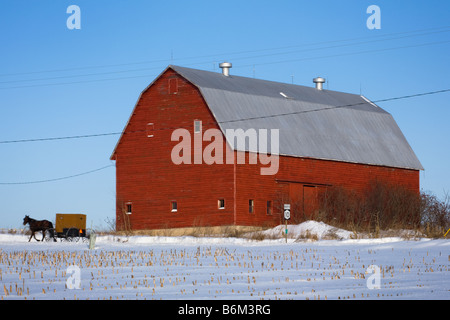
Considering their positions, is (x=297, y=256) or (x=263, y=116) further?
(x=263, y=116)

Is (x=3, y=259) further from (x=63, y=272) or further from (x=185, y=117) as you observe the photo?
(x=185, y=117)

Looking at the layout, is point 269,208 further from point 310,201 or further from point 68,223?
point 68,223

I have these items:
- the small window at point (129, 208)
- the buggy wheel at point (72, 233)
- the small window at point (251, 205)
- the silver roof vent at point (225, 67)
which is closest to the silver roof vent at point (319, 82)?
the silver roof vent at point (225, 67)

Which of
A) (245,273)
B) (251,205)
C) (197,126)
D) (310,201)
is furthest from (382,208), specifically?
(245,273)

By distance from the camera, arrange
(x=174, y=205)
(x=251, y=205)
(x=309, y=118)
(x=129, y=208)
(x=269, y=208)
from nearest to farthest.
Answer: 1. (x=251, y=205)
2. (x=269, y=208)
3. (x=174, y=205)
4. (x=129, y=208)
5. (x=309, y=118)

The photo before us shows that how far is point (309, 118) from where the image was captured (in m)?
49.4

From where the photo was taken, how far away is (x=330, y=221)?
4594 centimetres

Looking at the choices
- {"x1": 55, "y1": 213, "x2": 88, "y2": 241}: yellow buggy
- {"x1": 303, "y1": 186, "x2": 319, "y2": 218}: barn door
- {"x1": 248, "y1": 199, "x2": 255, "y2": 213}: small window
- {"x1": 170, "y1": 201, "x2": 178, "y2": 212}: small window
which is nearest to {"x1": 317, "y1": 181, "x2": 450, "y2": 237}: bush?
{"x1": 303, "y1": 186, "x2": 319, "y2": 218}: barn door

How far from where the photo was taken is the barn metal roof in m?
45.5

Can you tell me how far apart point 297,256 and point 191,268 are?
16.2 feet

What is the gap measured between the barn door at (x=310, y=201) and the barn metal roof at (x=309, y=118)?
183cm

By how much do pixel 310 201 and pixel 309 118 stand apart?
5.27m

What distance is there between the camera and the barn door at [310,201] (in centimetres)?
4603
